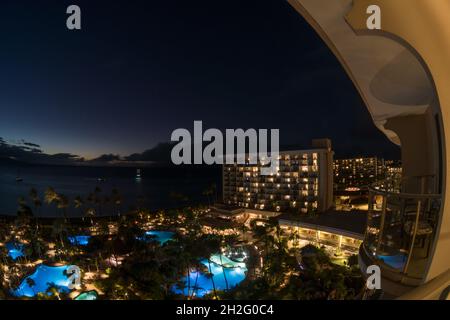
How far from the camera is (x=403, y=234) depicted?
5.20 metres

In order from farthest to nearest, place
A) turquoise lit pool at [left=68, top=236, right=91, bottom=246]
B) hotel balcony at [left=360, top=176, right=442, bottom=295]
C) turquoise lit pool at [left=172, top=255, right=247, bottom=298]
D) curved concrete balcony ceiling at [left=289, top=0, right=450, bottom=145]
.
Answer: turquoise lit pool at [left=68, top=236, right=91, bottom=246] < turquoise lit pool at [left=172, top=255, right=247, bottom=298] < hotel balcony at [left=360, top=176, right=442, bottom=295] < curved concrete balcony ceiling at [left=289, top=0, right=450, bottom=145]

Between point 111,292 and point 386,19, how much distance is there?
16.2 m

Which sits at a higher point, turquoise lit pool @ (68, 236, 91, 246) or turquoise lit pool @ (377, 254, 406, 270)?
turquoise lit pool @ (377, 254, 406, 270)

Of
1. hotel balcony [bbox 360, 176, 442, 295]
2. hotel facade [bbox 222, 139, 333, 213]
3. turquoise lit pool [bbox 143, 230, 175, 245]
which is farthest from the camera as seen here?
hotel facade [bbox 222, 139, 333, 213]

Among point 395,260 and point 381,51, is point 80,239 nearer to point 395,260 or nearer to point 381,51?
point 395,260

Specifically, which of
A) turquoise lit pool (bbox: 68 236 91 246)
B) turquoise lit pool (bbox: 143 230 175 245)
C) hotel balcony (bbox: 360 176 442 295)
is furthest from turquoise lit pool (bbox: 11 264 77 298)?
hotel balcony (bbox: 360 176 442 295)

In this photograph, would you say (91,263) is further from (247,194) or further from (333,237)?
(247,194)

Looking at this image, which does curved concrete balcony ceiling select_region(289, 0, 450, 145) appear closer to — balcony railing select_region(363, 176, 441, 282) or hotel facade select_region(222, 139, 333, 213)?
balcony railing select_region(363, 176, 441, 282)

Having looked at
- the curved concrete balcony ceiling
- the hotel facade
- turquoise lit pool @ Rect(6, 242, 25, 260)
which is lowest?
turquoise lit pool @ Rect(6, 242, 25, 260)

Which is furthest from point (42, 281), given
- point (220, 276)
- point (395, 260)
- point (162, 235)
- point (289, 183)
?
point (289, 183)

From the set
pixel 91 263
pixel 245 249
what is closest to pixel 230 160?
pixel 245 249

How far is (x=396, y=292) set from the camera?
421 cm

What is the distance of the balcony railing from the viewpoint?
4234mm

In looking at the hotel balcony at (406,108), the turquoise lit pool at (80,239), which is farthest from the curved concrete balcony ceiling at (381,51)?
the turquoise lit pool at (80,239)
